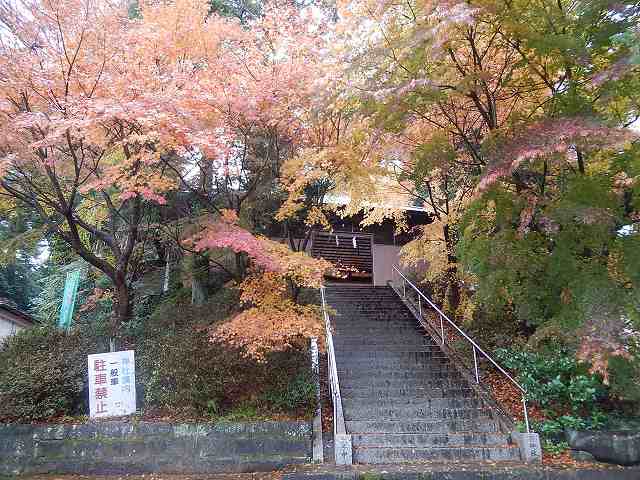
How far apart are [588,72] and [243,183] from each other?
7381 mm

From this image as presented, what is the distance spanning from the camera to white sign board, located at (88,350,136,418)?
855 centimetres

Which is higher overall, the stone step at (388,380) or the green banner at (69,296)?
the green banner at (69,296)

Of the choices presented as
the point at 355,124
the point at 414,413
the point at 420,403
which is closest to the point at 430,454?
the point at 414,413

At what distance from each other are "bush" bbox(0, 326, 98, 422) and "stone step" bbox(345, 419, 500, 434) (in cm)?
568

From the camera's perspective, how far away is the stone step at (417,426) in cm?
813

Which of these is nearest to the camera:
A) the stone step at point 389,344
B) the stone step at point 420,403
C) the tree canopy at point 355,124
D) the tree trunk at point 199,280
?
the tree canopy at point 355,124

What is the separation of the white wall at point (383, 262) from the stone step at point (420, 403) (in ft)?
27.3

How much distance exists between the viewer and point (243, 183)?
1090 cm

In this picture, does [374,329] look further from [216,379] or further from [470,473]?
[470,473]

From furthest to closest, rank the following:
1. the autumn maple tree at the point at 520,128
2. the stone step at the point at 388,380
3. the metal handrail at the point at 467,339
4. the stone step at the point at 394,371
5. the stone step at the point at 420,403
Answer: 1. the stone step at the point at 394,371
2. the stone step at the point at 388,380
3. the stone step at the point at 420,403
4. the metal handrail at the point at 467,339
5. the autumn maple tree at the point at 520,128

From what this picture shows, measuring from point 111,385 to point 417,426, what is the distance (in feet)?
19.4

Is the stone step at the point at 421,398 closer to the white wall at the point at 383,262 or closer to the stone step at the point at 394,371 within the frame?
the stone step at the point at 394,371

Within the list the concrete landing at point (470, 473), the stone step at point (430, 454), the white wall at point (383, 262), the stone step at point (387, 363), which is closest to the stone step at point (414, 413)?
the stone step at point (430, 454)

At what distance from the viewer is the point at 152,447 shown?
8.09 m
